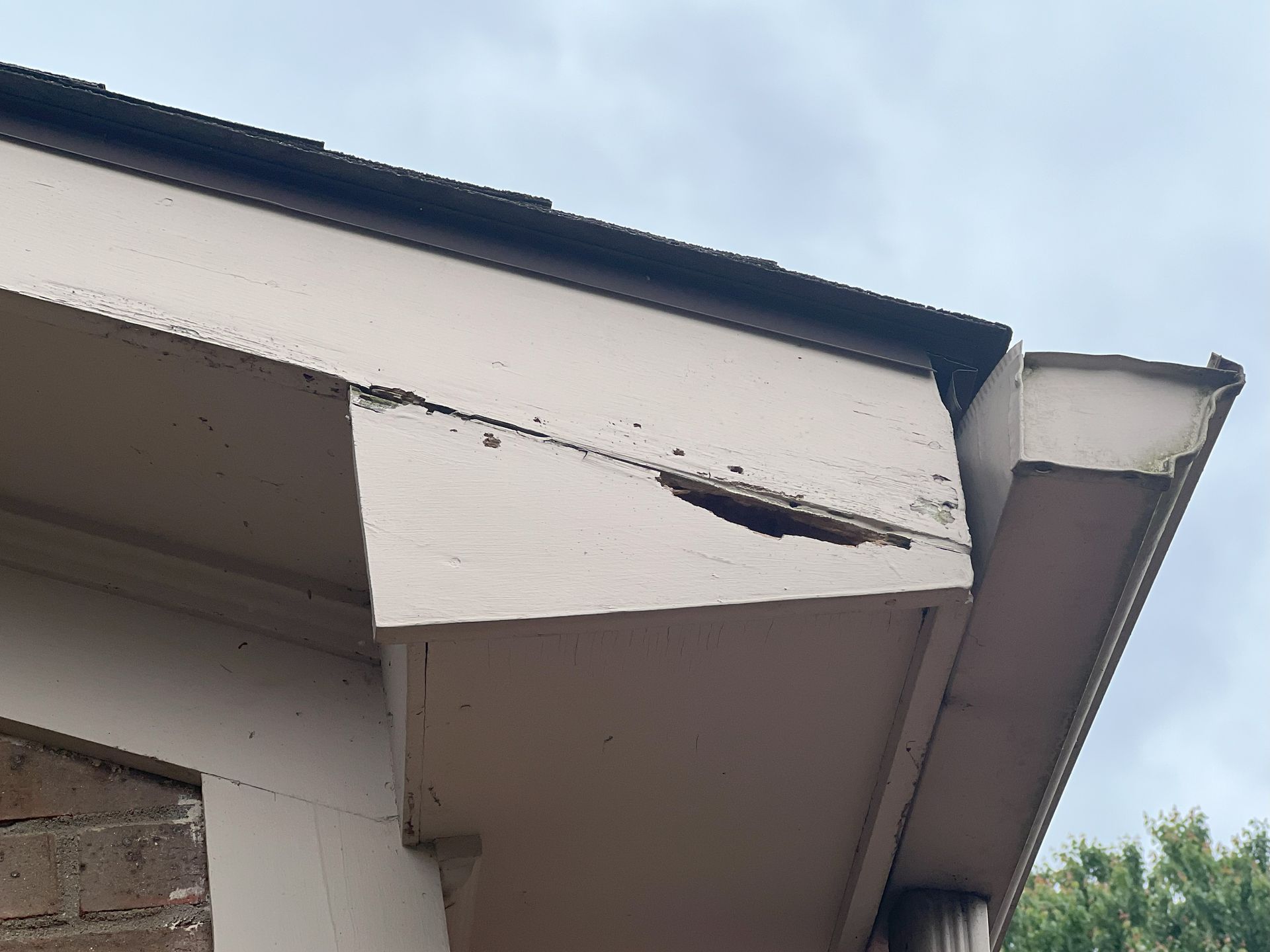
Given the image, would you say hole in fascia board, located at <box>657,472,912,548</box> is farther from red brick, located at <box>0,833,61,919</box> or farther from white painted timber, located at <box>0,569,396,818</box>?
red brick, located at <box>0,833,61,919</box>

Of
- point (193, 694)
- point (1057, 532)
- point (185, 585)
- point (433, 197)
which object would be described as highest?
point (433, 197)

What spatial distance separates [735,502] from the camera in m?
0.99

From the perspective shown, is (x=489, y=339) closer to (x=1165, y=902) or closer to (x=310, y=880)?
(x=310, y=880)

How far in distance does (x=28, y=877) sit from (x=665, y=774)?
666 mm

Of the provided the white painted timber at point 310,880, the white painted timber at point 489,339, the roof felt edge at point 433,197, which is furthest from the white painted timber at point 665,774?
the roof felt edge at point 433,197

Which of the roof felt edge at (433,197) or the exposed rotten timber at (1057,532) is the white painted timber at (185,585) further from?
the exposed rotten timber at (1057,532)

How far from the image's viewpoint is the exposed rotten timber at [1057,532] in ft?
3.09

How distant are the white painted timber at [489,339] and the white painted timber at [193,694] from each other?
43 cm

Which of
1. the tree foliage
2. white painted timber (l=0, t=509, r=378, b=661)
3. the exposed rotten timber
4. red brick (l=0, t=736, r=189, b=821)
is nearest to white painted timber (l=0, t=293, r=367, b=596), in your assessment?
white painted timber (l=0, t=509, r=378, b=661)

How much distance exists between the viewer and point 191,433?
1.11 metres

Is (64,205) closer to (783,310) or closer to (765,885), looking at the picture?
(783,310)

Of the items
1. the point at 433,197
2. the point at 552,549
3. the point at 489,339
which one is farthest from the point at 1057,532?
the point at 433,197

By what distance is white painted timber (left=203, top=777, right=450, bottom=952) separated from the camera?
39.0 inches

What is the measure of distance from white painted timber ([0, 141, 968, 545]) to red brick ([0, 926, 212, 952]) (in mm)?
584
